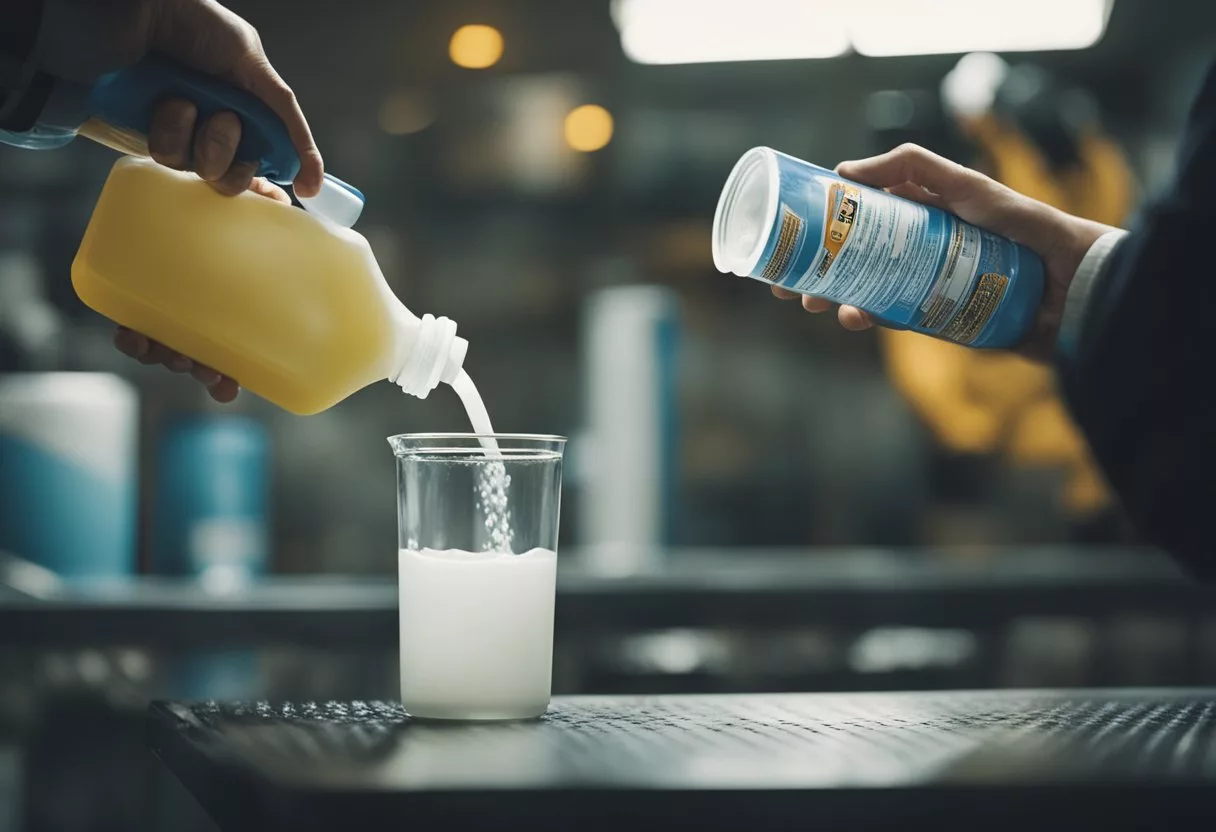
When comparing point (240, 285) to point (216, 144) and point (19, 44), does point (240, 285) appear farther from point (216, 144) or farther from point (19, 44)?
point (19, 44)

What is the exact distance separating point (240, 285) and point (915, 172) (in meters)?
0.54

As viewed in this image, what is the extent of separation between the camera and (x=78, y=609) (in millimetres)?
1558

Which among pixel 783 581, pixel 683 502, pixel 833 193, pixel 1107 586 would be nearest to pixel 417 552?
pixel 833 193

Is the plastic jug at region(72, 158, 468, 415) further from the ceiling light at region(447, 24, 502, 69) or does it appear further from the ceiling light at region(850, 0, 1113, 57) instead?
the ceiling light at region(850, 0, 1113, 57)

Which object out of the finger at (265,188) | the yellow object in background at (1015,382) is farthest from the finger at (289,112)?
the yellow object in background at (1015,382)

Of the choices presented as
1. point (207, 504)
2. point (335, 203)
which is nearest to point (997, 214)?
point (335, 203)

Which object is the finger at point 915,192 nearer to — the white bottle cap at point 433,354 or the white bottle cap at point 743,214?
the white bottle cap at point 743,214

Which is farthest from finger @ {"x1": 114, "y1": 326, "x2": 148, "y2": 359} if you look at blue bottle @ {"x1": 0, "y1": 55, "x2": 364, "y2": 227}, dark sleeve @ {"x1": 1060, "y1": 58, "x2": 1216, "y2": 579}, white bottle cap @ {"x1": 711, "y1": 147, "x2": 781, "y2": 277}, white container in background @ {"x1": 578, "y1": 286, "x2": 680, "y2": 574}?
white container in background @ {"x1": 578, "y1": 286, "x2": 680, "y2": 574}

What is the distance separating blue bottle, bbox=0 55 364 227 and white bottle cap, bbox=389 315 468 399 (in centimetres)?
10

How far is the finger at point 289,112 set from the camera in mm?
829

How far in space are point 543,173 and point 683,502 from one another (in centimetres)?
67

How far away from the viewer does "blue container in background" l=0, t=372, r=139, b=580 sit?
163 cm

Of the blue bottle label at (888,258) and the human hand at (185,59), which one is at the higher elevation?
the human hand at (185,59)

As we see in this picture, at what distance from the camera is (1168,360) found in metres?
0.61
